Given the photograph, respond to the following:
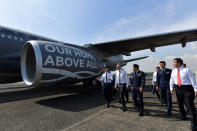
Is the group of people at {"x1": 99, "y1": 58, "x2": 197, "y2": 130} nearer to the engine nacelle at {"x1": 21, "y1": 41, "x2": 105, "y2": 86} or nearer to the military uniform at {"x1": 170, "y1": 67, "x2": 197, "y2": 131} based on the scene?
the military uniform at {"x1": 170, "y1": 67, "x2": 197, "y2": 131}

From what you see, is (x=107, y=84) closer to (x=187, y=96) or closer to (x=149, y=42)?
(x=187, y=96)

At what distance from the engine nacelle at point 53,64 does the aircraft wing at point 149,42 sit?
4600 mm

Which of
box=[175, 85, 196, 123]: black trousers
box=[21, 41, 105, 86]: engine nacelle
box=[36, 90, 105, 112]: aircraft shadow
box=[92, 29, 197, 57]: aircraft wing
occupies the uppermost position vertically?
box=[92, 29, 197, 57]: aircraft wing

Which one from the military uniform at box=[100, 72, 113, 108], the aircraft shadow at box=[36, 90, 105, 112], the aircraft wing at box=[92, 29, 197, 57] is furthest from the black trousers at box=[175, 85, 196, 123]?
the aircraft wing at box=[92, 29, 197, 57]

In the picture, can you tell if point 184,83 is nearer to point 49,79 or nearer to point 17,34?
point 49,79

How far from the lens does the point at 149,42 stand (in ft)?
37.4

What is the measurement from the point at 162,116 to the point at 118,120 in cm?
133

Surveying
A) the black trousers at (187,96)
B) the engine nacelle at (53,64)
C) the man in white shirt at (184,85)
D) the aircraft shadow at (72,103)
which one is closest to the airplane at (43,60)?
the engine nacelle at (53,64)

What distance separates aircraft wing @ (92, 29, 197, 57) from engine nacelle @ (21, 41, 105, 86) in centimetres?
460

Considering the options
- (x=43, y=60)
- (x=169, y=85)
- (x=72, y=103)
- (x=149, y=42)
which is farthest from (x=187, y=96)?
(x=149, y=42)

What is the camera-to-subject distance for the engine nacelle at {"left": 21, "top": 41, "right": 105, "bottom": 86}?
5.27 metres

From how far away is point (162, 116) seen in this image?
3.89m

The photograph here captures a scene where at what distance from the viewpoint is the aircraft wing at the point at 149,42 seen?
31.9 feet

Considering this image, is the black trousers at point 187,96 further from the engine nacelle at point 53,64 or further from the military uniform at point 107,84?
the engine nacelle at point 53,64
